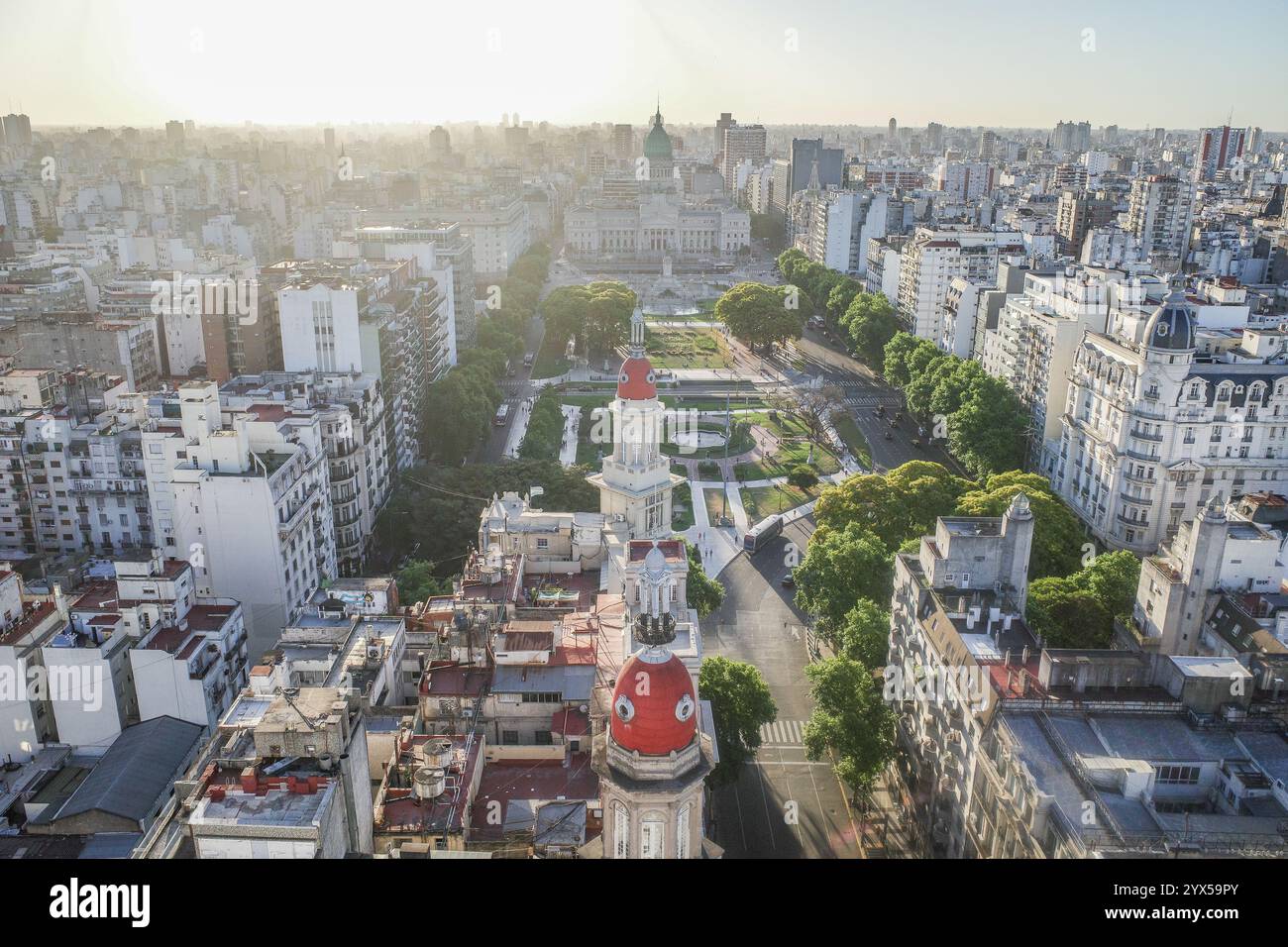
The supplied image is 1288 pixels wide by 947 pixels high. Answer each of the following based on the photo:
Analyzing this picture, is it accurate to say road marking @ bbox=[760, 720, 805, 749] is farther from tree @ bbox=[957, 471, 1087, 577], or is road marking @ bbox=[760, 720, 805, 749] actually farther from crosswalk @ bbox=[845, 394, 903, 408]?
crosswalk @ bbox=[845, 394, 903, 408]

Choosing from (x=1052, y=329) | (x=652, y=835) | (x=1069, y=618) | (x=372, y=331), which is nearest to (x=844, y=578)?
(x=1069, y=618)

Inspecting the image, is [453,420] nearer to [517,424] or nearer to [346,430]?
[517,424]

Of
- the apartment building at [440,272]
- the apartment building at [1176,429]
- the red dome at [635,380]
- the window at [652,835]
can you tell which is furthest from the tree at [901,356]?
the window at [652,835]

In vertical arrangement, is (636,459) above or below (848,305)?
above

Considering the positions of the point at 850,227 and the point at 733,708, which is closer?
the point at 733,708

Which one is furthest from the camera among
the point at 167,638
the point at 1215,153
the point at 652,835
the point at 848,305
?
the point at 1215,153

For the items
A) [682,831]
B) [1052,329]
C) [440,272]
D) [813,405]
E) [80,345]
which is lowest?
[813,405]

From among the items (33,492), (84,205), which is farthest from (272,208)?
(33,492)
